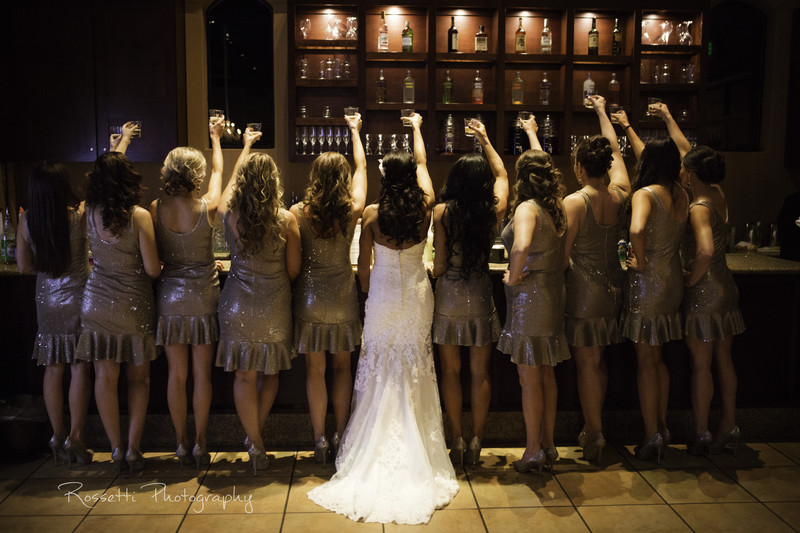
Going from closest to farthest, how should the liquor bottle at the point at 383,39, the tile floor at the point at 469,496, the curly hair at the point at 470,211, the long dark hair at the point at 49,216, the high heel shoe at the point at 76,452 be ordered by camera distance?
the tile floor at the point at 469,496
the curly hair at the point at 470,211
the long dark hair at the point at 49,216
the high heel shoe at the point at 76,452
the liquor bottle at the point at 383,39

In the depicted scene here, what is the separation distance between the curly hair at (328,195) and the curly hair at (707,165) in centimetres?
185

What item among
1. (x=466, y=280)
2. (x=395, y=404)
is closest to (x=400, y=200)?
(x=466, y=280)

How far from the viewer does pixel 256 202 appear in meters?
3.35

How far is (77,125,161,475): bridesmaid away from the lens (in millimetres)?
3438

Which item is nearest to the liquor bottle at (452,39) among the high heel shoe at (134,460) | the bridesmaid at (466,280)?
the bridesmaid at (466,280)

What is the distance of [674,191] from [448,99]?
1.99 metres

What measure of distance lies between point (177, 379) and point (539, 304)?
189 centimetres

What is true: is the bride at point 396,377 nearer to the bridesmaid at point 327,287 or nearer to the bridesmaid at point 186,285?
the bridesmaid at point 327,287

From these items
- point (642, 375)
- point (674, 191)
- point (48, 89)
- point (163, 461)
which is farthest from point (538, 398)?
point (48, 89)

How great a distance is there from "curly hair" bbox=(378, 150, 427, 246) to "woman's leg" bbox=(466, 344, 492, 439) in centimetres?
73

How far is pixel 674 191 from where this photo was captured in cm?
366

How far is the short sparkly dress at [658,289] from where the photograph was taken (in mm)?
3668

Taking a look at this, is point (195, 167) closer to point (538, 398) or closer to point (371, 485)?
point (371, 485)

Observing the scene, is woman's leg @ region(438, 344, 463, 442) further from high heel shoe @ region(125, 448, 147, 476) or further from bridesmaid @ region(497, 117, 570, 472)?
high heel shoe @ region(125, 448, 147, 476)
